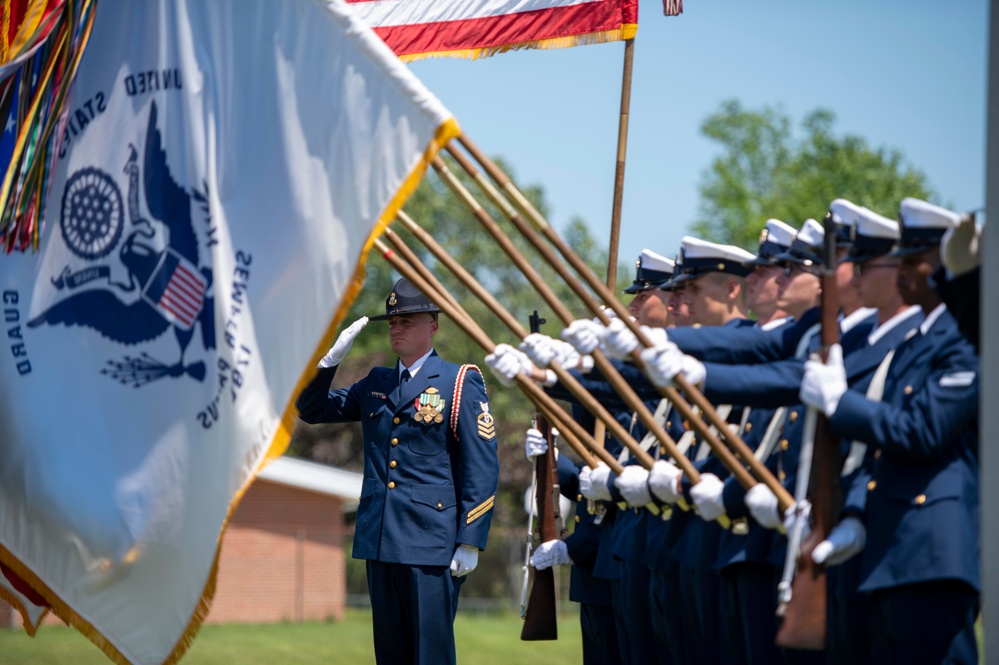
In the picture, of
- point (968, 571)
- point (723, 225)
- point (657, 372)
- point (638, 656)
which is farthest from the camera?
point (723, 225)

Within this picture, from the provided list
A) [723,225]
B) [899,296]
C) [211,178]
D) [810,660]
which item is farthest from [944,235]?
[723,225]

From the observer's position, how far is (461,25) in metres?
8.20

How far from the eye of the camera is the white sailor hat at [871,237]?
5152mm

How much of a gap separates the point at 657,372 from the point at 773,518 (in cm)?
68

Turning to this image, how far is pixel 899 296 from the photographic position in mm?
5203

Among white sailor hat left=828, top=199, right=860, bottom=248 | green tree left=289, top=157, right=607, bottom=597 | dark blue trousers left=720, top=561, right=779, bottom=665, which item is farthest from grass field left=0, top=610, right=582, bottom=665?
green tree left=289, top=157, right=607, bottom=597

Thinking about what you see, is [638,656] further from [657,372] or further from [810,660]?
[657,372]

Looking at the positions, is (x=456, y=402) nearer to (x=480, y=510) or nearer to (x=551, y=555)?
(x=480, y=510)

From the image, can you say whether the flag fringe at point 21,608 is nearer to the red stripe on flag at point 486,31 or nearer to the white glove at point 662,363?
the white glove at point 662,363

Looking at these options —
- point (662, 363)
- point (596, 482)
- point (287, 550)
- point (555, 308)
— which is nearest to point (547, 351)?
point (555, 308)

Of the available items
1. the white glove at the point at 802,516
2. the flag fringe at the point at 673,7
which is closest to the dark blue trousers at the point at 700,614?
the white glove at the point at 802,516

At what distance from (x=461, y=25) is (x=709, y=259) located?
244 cm

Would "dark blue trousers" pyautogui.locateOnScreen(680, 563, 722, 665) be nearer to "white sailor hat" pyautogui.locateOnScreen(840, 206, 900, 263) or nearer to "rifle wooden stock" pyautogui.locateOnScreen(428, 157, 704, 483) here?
"rifle wooden stock" pyautogui.locateOnScreen(428, 157, 704, 483)

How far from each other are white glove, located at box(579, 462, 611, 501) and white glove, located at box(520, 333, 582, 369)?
1.36 meters
